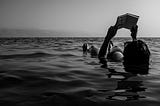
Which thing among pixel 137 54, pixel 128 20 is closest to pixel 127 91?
pixel 137 54

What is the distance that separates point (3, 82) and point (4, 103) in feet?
8.81

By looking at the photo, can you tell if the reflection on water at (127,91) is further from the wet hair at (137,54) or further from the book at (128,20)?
the book at (128,20)

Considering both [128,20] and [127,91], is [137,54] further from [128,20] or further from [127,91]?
[127,91]

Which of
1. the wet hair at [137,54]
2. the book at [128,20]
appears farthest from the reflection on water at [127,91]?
the book at [128,20]

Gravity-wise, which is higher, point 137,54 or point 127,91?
point 137,54

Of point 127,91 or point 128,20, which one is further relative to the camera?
point 128,20

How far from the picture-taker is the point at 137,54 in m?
14.0

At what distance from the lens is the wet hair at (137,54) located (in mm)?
13914

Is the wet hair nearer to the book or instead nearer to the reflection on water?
the book

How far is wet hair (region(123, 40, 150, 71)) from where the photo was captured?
548 inches

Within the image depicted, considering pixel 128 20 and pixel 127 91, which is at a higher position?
pixel 128 20

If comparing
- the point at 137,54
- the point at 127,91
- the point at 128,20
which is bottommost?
the point at 127,91

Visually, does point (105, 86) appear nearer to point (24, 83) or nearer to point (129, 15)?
point (24, 83)

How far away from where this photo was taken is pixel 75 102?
5.88m
